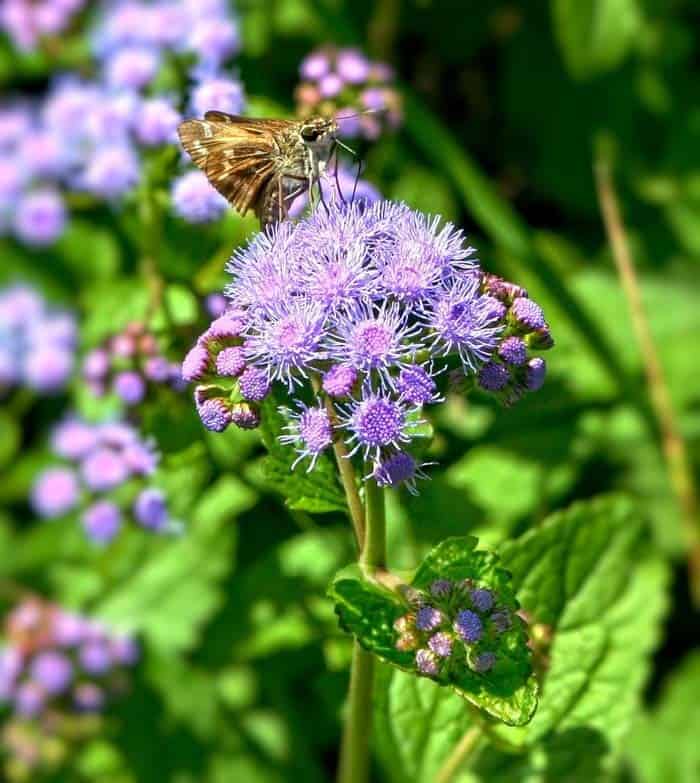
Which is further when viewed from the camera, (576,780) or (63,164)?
(63,164)

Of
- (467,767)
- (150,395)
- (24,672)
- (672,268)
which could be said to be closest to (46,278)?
(24,672)

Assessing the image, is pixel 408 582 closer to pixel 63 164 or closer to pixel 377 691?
pixel 377 691

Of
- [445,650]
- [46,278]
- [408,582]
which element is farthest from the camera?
[46,278]

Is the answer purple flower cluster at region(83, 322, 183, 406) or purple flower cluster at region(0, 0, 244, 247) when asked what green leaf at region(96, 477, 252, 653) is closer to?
purple flower cluster at region(83, 322, 183, 406)

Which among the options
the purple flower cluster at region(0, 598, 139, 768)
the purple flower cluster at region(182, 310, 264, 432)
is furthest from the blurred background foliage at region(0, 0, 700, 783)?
the purple flower cluster at region(182, 310, 264, 432)

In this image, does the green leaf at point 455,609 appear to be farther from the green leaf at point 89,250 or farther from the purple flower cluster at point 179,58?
the green leaf at point 89,250

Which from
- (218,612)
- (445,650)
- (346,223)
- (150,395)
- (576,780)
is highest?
(346,223)

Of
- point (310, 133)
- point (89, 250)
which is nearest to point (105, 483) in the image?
point (310, 133)
